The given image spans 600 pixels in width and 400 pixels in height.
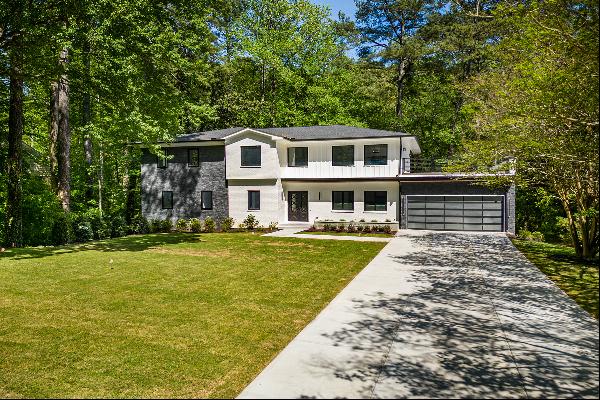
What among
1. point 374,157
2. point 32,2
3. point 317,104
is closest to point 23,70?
point 32,2

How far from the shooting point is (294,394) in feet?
16.9

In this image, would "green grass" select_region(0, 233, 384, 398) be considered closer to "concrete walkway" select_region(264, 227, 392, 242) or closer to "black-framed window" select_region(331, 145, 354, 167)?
"concrete walkway" select_region(264, 227, 392, 242)

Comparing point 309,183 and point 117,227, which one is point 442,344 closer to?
point 309,183

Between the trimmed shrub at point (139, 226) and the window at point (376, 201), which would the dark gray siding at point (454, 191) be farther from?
the trimmed shrub at point (139, 226)

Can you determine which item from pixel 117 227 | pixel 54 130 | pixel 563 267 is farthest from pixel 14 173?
pixel 563 267

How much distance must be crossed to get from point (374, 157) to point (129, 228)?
1759 centimetres

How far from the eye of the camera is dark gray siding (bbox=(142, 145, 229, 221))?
1123 inches

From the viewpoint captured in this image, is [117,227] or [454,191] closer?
[454,191]

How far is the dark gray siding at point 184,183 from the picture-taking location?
28.5 meters

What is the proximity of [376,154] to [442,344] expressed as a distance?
2090 cm

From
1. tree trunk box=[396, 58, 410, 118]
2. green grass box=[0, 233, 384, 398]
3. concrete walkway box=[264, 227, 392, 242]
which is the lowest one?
green grass box=[0, 233, 384, 398]

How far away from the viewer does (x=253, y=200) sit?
28.2 metres

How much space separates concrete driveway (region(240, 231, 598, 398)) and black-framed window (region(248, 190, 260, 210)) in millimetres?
16765

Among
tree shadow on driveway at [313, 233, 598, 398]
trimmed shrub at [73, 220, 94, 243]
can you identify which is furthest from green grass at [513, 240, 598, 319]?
trimmed shrub at [73, 220, 94, 243]
